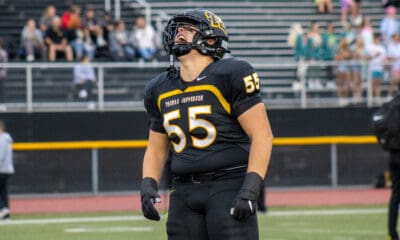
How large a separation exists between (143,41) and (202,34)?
1676 cm

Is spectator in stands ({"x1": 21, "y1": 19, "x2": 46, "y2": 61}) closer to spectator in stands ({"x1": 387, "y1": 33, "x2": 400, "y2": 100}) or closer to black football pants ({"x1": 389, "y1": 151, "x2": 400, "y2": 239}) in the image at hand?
spectator in stands ({"x1": 387, "y1": 33, "x2": 400, "y2": 100})

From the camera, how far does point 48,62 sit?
21.4 m

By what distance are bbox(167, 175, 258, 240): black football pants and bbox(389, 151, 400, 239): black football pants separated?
677cm

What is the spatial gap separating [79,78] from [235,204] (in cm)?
1516

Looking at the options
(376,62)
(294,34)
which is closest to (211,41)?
(376,62)

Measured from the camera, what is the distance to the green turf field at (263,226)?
14.0m

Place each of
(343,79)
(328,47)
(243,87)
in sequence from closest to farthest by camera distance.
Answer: (243,87) → (343,79) → (328,47)

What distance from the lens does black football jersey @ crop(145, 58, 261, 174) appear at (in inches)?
240

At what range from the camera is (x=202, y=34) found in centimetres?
626

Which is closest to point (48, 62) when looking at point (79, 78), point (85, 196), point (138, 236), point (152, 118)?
point (79, 78)

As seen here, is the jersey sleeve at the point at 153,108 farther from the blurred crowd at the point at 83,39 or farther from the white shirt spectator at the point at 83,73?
the blurred crowd at the point at 83,39

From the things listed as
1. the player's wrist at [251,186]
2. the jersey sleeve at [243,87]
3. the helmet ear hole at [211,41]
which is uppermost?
the helmet ear hole at [211,41]

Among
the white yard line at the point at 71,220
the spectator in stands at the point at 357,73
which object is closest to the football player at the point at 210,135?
the white yard line at the point at 71,220

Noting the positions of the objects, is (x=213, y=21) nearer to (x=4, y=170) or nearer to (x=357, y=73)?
(x=4, y=170)
